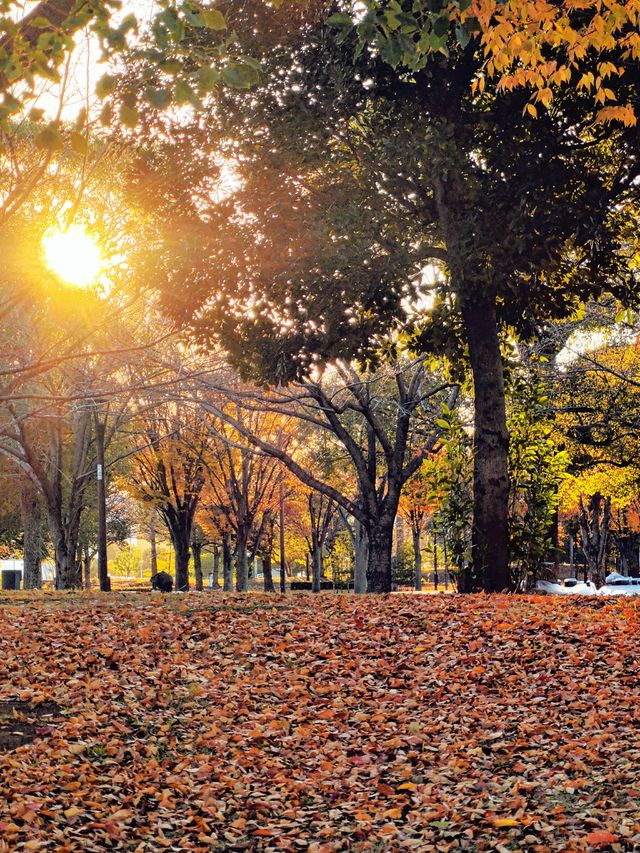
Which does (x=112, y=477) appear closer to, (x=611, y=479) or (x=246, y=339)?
(x=611, y=479)

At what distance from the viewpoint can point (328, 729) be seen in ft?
23.2

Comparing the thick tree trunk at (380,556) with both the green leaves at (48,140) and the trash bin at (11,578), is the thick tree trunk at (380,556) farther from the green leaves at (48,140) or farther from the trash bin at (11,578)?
the green leaves at (48,140)

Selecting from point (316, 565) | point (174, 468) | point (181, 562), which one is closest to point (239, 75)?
point (174, 468)

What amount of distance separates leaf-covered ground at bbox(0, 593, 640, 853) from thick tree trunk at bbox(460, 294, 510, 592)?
189 cm

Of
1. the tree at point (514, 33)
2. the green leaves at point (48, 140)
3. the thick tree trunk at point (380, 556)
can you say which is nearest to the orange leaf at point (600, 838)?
the tree at point (514, 33)

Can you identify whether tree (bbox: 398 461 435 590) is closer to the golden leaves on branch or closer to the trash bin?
the golden leaves on branch

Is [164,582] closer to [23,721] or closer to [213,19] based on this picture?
[23,721]

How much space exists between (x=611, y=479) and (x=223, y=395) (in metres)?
12.1

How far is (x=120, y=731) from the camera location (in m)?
6.88

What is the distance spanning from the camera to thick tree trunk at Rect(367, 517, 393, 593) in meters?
19.7

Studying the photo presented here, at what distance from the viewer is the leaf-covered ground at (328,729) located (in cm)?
524

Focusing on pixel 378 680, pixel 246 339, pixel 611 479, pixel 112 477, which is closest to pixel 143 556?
pixel 112 477

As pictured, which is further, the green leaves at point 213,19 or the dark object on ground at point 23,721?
the dark object on ground at point 23,721

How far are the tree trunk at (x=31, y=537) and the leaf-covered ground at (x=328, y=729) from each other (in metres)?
17.8
